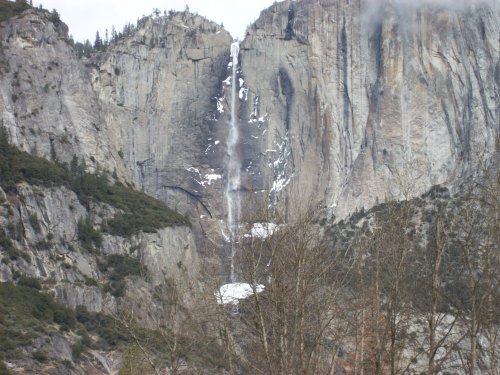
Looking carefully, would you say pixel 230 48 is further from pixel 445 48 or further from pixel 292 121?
pixel 445 48

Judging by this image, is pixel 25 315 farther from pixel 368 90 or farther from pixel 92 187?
pixel 368 90

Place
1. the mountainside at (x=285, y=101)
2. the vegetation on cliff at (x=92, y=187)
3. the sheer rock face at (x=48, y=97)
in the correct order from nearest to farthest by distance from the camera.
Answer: the vegetation on cliff at (x=92, y=187)
the sheer rock face at (x=48, y=97)
the mountainside at (x=285, y=101)

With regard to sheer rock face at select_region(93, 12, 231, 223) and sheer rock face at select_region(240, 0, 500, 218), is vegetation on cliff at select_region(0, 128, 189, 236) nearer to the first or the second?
sheer rock face at select_region(93, 12, 231, 223)

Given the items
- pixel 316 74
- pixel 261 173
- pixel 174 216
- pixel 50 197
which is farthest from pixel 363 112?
pixel 50 197

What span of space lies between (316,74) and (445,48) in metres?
17.5

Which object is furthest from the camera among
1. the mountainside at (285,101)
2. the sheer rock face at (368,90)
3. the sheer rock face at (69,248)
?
the sheer rock face at (368,90)

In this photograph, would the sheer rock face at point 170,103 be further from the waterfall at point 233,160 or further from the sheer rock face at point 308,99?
the waterfall at point 233,160

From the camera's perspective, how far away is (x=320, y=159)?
123 m

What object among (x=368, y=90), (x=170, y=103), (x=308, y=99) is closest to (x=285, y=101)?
(x=308, y=99)

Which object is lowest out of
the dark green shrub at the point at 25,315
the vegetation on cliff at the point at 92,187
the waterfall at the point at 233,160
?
the dark green shrub at the point at 25,315

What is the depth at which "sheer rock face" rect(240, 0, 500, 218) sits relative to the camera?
121062 mm

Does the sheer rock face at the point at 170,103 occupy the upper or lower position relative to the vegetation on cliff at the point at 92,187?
upper

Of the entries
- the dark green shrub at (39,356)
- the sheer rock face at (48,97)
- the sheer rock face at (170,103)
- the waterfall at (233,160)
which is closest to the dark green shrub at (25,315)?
the dark green shrub at (39,356)

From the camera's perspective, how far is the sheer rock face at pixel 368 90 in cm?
12106
